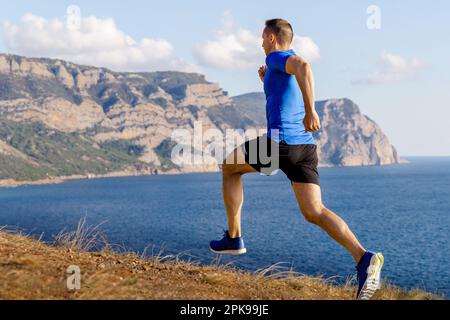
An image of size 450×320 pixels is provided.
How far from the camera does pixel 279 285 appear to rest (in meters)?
5.84

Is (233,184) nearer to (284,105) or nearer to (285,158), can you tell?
(285,158)

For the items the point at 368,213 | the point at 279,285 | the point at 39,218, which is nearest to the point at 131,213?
the point at 39,218

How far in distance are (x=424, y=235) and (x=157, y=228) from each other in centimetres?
3624

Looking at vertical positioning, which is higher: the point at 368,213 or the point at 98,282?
the point at 98,282

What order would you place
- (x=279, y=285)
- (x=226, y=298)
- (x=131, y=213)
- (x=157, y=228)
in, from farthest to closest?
(x=131, y=213), (x=157, y=228), (x=279, y=285), (x=226, y=298)

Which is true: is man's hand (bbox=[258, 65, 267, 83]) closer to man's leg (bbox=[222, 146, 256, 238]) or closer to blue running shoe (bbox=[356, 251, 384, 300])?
man's leg (bbox=[222, 146, 256, 238])

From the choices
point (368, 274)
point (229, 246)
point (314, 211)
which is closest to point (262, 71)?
point (314, 211)

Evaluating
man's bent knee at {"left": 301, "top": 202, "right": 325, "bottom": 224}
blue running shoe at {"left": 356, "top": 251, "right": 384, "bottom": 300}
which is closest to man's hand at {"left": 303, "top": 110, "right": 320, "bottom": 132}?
man's bent knee at {"left": 301, "top": 202, "right": 325, "bottom": 224}

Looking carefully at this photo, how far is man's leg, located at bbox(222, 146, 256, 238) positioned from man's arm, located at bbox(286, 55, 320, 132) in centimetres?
78

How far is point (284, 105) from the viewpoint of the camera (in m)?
4.87

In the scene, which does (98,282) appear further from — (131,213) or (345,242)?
(131,213)

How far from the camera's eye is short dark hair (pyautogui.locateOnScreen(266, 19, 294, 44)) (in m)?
5.09

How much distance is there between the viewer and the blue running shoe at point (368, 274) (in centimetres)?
491

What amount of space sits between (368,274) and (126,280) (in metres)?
2.09
